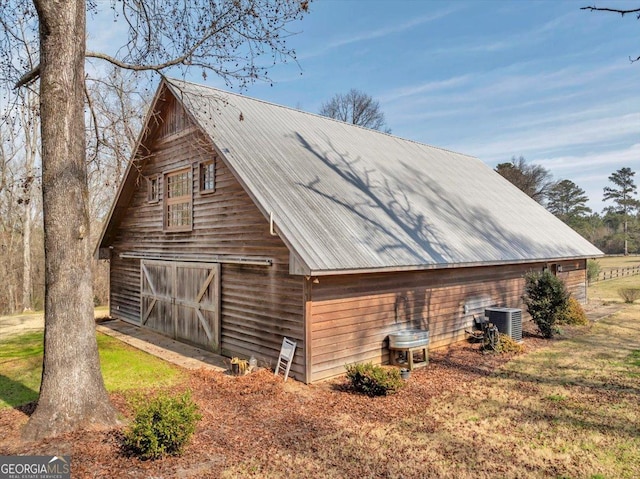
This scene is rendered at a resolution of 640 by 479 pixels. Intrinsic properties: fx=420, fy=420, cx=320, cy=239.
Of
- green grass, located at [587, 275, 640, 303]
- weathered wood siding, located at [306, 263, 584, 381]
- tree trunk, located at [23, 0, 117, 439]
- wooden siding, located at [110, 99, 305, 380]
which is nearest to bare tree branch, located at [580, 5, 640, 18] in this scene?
weathered wood siding, located at [306, 263, 584, 381]

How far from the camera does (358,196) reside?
35.8 ft

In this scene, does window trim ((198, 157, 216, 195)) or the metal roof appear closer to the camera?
the metal roof

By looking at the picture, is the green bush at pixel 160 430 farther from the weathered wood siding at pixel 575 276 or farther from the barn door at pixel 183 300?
the weathered wood siding at pixel 575 276

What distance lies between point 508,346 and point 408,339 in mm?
3615

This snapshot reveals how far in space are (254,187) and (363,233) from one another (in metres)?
2.63

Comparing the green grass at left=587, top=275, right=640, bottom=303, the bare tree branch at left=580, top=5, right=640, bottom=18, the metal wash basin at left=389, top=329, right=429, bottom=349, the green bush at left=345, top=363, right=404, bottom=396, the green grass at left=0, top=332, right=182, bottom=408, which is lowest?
the green grass at left=587, top=275, right=640, bottom=303

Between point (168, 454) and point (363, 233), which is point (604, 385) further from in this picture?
point (168, 454)

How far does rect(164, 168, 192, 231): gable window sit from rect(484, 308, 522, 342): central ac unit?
8.91 meters

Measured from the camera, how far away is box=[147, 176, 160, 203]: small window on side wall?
43.7 feet

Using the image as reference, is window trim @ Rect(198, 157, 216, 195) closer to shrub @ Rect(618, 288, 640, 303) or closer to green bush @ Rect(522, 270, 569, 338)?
green bush @ Rect(522, 270, 569, 338)

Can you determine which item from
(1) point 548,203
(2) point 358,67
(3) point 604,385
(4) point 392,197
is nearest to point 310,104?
(2) point 358,67

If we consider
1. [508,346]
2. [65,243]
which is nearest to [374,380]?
[508,346]

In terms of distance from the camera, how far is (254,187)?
8516mm

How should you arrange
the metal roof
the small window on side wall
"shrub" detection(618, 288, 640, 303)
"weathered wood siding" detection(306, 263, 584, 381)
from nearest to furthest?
"weathered wood siding" detection(306, 263, 584, 381) < the metal roof < the small window on side wall < "shrub" detection(618, 288, 640, 303)
